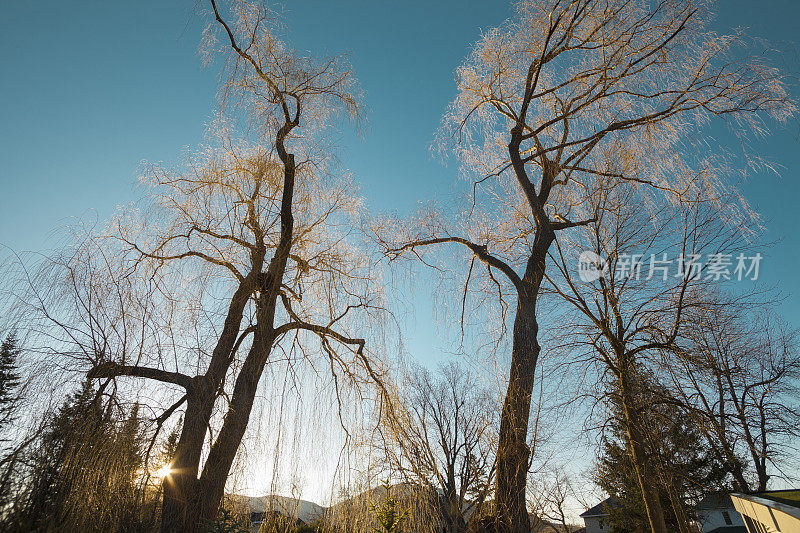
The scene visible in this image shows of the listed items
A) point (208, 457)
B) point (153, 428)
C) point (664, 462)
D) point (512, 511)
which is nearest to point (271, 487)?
point (208, 457)

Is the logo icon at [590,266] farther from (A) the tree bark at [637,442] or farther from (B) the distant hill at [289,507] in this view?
(B) the distant hill at [289,507]

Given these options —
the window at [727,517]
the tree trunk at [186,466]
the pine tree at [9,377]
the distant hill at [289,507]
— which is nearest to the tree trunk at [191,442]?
the tree trunk at [186,466]

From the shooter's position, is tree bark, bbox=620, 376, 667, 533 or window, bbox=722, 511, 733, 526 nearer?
tree bark, bbox=620, 376, 667, 533

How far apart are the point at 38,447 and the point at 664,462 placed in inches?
207

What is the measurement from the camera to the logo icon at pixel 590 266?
5129 mm

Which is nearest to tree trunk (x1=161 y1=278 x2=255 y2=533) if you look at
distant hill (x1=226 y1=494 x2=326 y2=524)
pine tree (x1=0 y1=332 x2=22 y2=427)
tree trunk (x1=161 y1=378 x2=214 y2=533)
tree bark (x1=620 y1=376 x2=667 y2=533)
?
tree trunk (x1=161 y1=378 x2=214 y2=533)

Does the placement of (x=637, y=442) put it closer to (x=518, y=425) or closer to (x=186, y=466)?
(x=518, y=425)

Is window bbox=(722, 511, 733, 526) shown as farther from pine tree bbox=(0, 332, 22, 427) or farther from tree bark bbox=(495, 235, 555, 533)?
pine tree bbox=(0, 332, 22, 427)

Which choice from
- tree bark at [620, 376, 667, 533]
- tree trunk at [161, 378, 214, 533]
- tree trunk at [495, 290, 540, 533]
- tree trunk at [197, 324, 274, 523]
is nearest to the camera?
tree trunk at [495, 290, 540, 533]

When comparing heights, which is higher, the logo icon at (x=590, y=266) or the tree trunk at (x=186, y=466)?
the logo icon at (x=590, y=266)

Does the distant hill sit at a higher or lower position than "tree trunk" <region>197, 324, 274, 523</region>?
lower

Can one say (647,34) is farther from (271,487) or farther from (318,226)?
(271,487)

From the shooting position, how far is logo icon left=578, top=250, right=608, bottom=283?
513 cm

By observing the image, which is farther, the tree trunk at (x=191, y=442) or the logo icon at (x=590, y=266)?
the logo icon at (x=590, y=266)
